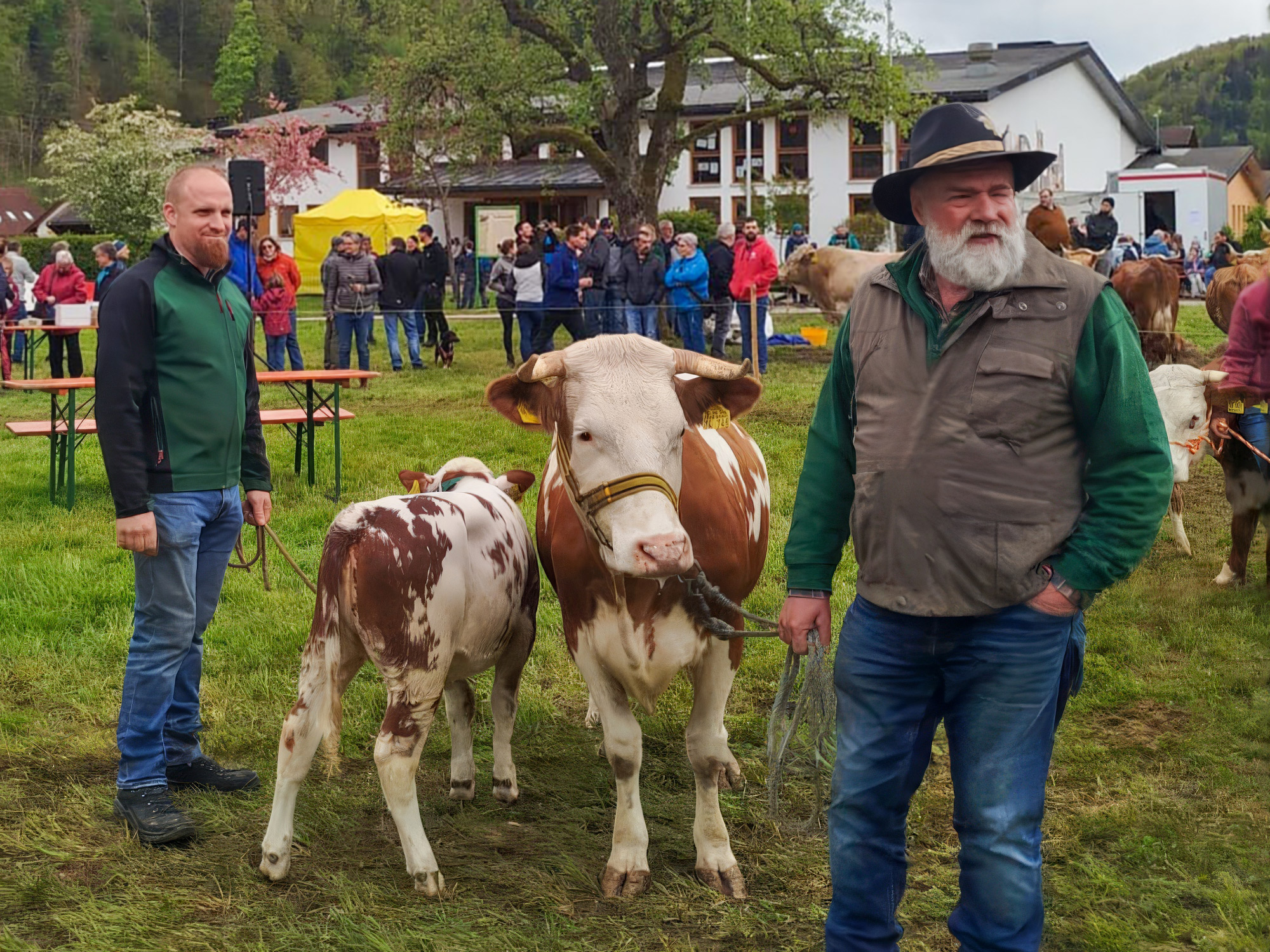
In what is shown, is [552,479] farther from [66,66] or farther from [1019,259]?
[66,66]

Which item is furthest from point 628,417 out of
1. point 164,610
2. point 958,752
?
point 164,610

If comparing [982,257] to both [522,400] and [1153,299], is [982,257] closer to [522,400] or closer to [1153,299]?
[522,400]

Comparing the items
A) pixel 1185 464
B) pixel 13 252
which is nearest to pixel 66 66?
pixel 13 252

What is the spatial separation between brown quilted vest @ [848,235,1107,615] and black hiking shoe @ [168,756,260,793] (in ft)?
9.57

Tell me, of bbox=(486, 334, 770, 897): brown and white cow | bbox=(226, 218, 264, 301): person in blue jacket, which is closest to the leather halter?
bbox=(486, 334, 770, 897): brown and white cow

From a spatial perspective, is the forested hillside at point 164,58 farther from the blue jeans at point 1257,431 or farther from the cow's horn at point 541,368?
the cow's horn at point 541,368

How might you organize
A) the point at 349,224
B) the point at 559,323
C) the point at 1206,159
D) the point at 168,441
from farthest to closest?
the point at 1206,159, the point at 349,224, the point at 559,323, the point at 168,441

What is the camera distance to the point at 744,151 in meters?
43.7

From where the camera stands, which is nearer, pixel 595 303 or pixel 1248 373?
pixel 1248 373

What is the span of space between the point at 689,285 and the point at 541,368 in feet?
45.8

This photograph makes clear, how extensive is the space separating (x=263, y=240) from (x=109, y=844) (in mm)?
14958

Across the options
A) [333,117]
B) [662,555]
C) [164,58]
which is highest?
[164,58]

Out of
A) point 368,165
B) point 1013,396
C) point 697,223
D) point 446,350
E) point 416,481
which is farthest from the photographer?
point 368,165

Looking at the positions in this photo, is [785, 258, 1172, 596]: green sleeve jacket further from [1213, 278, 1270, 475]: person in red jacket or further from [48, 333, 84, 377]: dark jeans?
[48, 333, 84, 377]: dark jeans
